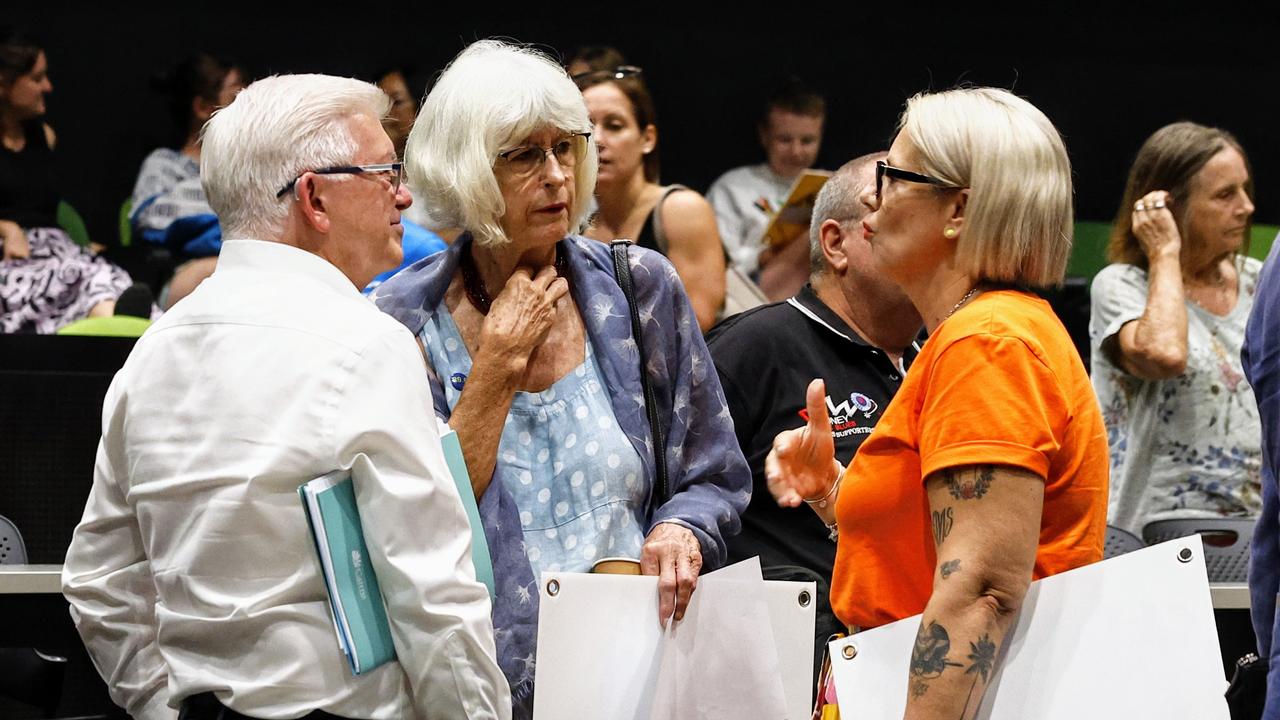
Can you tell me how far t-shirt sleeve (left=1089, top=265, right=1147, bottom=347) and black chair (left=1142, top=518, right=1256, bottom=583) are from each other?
531mm

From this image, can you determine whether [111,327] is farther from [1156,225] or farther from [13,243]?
[1156,225]

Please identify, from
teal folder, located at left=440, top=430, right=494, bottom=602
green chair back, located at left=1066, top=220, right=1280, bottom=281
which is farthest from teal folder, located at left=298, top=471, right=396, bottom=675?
green chair back, located at left=1066, top=220, right=1280, bottom=281

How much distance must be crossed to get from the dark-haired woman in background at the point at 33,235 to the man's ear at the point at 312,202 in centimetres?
293

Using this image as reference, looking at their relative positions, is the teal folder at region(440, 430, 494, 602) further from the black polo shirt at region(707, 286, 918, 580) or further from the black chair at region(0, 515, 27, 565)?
the black chair at region(0, 515, 27, 565)

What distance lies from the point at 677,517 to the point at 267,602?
2.44 ft

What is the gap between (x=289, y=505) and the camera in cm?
172

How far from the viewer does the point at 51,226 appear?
5.03 metres

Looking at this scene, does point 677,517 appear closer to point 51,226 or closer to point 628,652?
point 628,652

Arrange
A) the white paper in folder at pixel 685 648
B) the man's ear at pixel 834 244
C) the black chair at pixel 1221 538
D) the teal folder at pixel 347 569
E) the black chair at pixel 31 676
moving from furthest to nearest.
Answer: the black chair at pixel 1221 538
the man's ear at pixel 834 244
the black chair at pixel 31 676
the white paper in folder at pixel 685 648
the teal folder at pixel 347 569

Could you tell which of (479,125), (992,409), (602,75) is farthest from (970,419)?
(602,75)

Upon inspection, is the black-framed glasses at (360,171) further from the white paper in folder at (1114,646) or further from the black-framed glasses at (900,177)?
the white paper in folder at (1114,646)

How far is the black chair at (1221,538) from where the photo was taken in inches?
144

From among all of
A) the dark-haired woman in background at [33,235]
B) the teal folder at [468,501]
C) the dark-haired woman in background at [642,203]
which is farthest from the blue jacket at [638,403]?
the dark-haired woman in background at [33,235]

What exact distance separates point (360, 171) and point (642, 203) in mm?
2081
